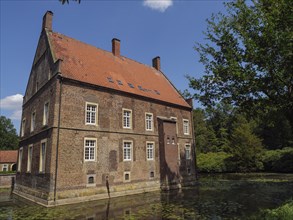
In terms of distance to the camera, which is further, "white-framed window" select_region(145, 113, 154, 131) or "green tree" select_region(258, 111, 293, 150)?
"green tree" select_region(258, 111, 293, 150)

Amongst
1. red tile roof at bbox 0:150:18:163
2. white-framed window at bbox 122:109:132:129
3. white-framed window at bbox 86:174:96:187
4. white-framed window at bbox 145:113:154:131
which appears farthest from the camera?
red tile roof at bbox 0:150:18:163

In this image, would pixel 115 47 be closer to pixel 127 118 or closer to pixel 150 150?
pixel 127 118

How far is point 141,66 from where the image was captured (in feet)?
97.4

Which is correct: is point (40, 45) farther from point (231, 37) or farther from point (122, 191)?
point (231, 37)

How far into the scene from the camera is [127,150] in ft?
69.3

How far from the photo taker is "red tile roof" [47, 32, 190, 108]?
66.1 ft

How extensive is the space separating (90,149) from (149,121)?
735 centimetres

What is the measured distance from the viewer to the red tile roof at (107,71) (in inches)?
794

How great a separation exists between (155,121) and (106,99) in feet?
20.4

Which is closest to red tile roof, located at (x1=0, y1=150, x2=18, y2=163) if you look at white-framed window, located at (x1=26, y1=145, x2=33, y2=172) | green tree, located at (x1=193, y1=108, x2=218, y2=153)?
white-framed window, located at (x1=26, y1=145, x2=33, y2=172)

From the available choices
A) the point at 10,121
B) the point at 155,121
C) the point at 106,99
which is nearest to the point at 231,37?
the point at 106,99

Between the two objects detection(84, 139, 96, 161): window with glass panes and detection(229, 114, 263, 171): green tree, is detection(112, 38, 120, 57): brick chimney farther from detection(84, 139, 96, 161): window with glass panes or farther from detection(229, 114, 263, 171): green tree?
detection(229, 114, 263, 171): green tree

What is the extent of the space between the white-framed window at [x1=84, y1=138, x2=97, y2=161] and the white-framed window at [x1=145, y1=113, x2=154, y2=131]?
6.22 metres

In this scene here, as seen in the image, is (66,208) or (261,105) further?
(66,208)
